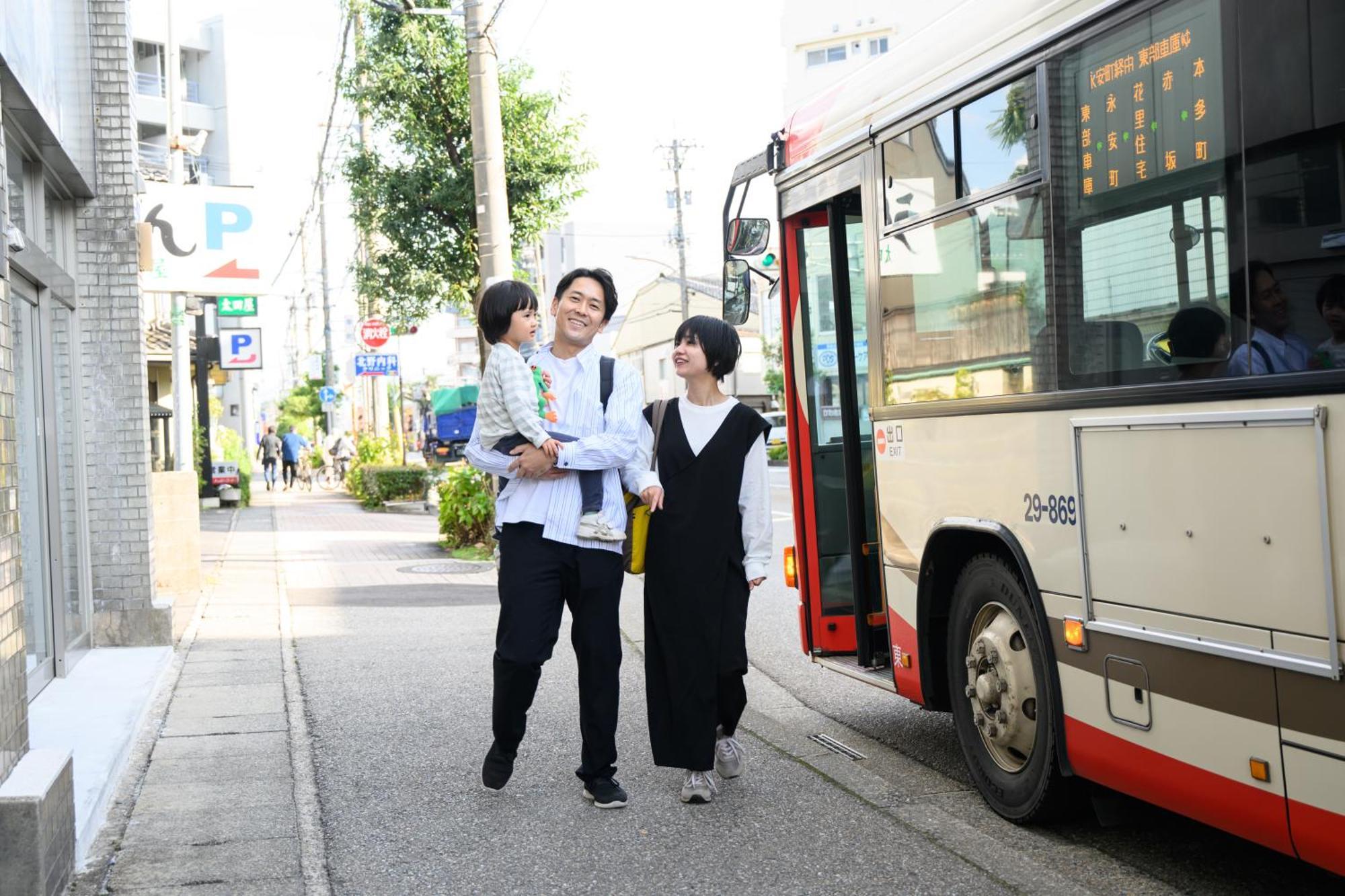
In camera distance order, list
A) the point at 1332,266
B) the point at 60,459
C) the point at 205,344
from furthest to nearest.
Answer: the point at 205,344 < the point at 60,459 < the point at 1332,266

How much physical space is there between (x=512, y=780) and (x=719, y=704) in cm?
94

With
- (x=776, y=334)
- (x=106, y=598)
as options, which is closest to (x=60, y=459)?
(x=106, y=598)

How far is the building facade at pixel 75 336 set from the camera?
6.86 metres

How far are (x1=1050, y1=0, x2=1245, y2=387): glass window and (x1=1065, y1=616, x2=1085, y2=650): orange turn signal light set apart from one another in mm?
759

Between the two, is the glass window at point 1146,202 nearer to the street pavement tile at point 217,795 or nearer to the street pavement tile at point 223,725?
the street pavement tile at point 217,795

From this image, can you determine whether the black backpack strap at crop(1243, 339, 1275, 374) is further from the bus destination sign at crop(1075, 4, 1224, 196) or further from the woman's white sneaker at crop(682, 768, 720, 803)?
the woman's white sneaker at crop(682, 768, 720, 803)

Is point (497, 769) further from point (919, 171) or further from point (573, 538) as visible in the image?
point (919, 171)

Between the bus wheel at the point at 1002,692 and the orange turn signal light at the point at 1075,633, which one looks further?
the bus wheel at the point at 1002,692

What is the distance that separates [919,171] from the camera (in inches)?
205

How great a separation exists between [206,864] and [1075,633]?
115 inches

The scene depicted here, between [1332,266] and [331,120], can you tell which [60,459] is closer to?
[1332,266]

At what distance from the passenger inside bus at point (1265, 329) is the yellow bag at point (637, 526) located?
2268mm

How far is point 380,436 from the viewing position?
1251 inches

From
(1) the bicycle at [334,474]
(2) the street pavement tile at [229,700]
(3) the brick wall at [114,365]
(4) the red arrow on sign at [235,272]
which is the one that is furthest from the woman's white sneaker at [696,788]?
(1) the bicycle at [334,474]
